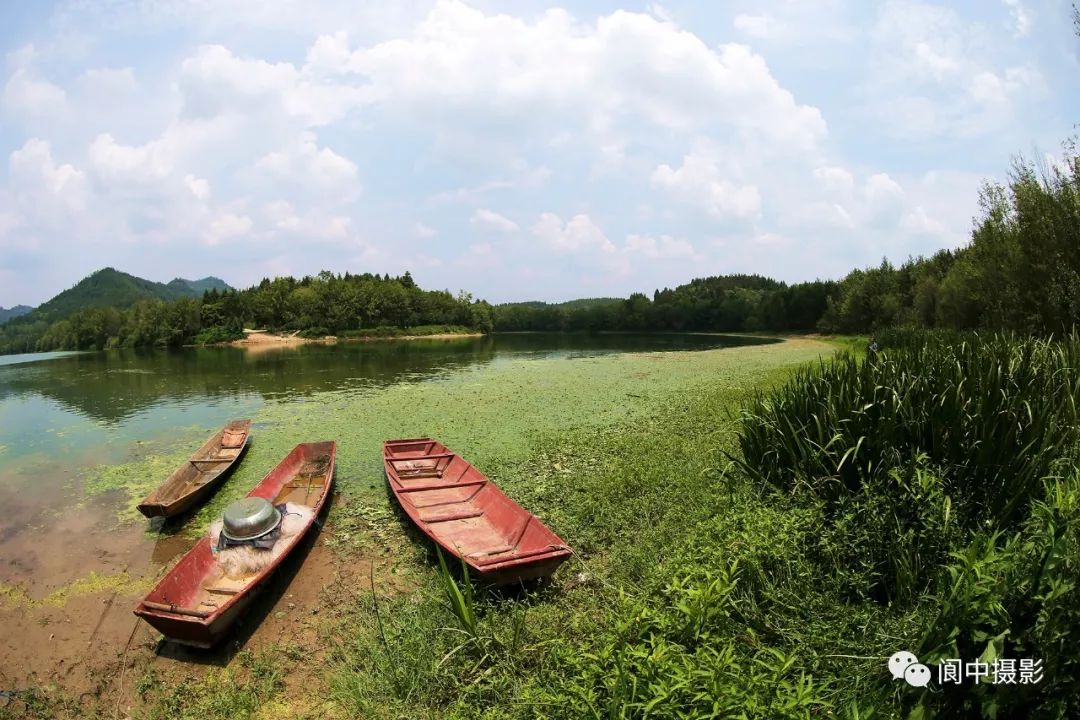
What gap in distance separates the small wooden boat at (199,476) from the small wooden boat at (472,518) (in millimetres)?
3463

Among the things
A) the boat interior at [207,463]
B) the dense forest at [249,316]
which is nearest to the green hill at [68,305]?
the dense forest at [249,316]

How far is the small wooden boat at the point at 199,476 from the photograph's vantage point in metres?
9.16

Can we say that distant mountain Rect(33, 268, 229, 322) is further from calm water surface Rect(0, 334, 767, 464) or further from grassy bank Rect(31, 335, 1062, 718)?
grassy bank Rect(31, 335, 1062, 718)

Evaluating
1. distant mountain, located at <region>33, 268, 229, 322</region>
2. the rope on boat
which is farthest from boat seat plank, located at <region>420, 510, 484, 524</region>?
distant mountain, located at <region>33, 268, 229, 322</region>

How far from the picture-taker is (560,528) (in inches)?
296

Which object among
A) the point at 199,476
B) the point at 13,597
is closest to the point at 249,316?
the point at 199,476

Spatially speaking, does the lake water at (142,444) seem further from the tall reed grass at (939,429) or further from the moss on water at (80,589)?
the tall reed grass at (939,429)

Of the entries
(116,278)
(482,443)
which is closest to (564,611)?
(482,443)

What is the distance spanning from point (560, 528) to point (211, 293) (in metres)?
95.7

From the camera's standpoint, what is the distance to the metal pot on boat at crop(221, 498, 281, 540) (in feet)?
23.4

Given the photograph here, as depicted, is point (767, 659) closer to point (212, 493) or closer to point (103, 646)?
point (103, 646)

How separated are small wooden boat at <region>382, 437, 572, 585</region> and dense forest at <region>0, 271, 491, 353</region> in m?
74.9

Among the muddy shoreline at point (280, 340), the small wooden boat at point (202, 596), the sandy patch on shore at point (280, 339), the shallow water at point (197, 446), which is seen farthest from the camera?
the sandy patch on shore at point (280, 339)

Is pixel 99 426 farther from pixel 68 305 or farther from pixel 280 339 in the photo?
pixel 68 305
